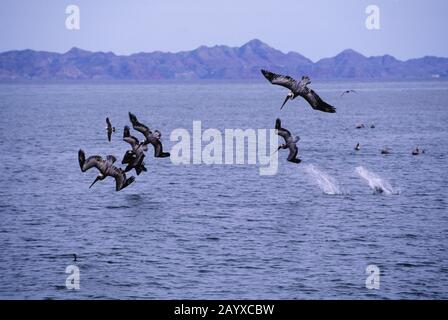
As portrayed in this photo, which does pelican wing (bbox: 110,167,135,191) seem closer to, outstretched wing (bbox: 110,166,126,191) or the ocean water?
outstretched wing (bbox: 110,166,126,191)

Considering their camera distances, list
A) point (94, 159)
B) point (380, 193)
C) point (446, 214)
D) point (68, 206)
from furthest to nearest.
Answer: point (380, 193) → point (68, 206) → point (446, 214) → point (94, 159)

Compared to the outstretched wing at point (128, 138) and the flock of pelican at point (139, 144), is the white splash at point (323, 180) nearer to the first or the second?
the flock of pelican at point (139, 144)

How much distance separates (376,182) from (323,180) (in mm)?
7223

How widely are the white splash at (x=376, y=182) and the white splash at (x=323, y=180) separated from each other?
12.2 ft

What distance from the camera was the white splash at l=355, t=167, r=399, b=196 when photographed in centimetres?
8669

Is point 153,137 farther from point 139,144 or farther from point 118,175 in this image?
point 118,175

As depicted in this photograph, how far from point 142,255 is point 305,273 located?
1220 centimetres

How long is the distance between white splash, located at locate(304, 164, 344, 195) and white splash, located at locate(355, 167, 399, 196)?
373 cm

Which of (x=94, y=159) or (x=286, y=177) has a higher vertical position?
(x=94, y=159)

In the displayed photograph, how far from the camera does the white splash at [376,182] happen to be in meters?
86.7

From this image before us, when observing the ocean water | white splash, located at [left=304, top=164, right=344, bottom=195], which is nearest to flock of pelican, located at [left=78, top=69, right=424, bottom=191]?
the ocean water

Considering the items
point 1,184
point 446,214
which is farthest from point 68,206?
point 446,214

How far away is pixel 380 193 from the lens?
8575cm
